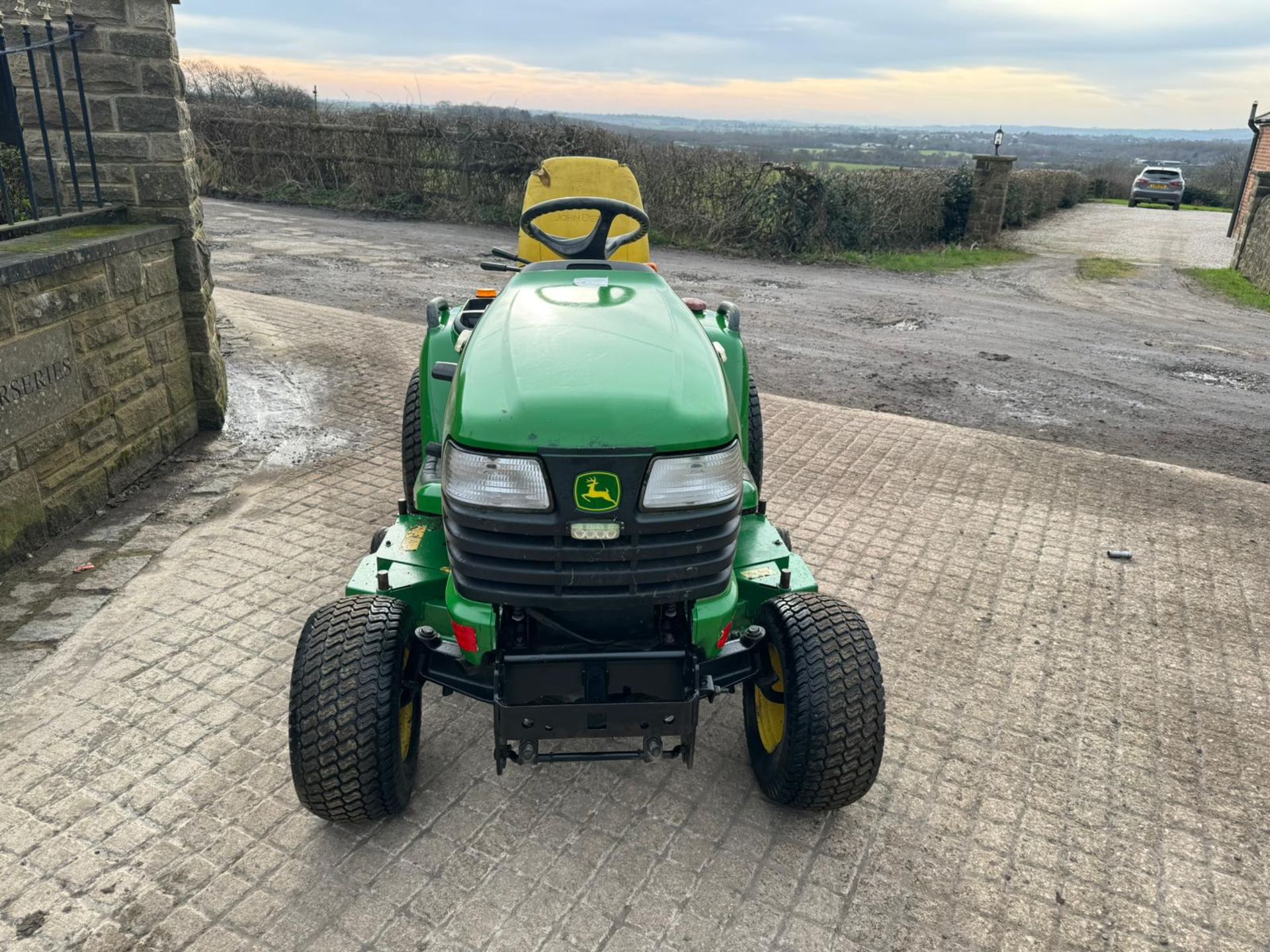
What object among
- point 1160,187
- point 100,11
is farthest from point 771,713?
point 1160,187

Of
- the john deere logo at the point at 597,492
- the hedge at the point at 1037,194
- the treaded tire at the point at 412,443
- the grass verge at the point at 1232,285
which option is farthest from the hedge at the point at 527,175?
the john deere logo at the point at 597,492

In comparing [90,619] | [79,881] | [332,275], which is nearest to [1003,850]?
[79,881]

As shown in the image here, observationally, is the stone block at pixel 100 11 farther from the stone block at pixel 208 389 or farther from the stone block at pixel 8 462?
the stone block at pixel 8 462

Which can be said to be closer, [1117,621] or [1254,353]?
[1117,621]

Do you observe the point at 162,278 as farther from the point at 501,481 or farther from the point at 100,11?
the point at 501,481

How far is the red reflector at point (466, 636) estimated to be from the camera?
246 cm

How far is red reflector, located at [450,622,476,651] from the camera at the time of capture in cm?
246

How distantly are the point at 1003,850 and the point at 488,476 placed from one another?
1.94m

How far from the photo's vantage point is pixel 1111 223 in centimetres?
2291

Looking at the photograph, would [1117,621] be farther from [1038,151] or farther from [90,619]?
[1038,151]

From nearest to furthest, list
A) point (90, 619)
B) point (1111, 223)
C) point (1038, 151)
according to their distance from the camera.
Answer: point (90, 619) → point (1111, 223) → point (1038, 151)

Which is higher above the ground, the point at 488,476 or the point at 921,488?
the point at 488,476

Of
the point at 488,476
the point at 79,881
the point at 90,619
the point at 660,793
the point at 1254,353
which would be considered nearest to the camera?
the point at 488,476

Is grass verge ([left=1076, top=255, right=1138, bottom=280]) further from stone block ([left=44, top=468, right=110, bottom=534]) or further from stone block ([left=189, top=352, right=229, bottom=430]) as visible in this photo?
stone block ([left=44, top=468, right=110, bottom=534])
